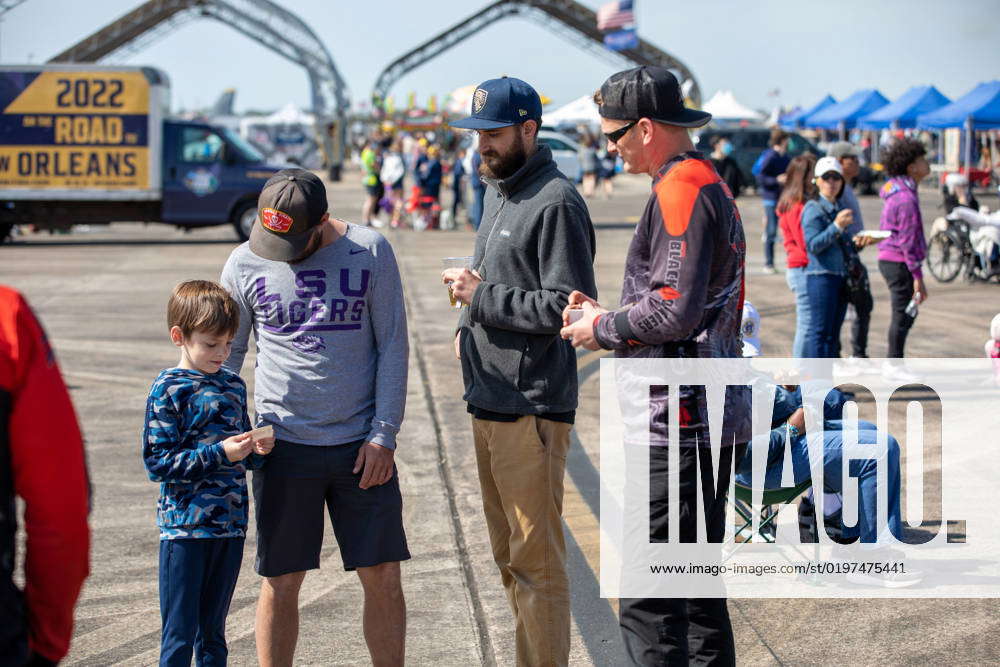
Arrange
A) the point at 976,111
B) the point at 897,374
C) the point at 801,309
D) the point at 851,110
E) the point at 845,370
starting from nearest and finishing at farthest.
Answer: the point at 801,309
the point at 897,374
the point at 845,370
the point at 976,111
the point at 851,110

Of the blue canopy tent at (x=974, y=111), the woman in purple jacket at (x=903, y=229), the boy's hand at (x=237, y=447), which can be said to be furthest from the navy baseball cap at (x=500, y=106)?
the blue canopy tent at (x=974, y=111)

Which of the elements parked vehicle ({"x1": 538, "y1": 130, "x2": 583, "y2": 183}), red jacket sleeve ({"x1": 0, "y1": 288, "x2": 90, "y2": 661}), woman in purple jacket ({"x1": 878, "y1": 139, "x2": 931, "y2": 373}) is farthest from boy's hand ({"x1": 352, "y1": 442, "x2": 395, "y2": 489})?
parked vehicle ({"x1": 538, "y1": 130, "x2": 583, "y2": 183})

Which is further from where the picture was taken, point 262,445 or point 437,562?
point 437,562

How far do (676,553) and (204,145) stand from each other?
60.9 ft

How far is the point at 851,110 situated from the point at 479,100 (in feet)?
121

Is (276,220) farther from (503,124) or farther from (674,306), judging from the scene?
(674,306)

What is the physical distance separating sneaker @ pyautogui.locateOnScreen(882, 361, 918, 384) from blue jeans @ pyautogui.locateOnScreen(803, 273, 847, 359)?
125cm

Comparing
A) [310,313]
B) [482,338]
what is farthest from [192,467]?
[482,338]

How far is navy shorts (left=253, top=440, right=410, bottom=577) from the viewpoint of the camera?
3.58 metres

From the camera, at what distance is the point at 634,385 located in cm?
333

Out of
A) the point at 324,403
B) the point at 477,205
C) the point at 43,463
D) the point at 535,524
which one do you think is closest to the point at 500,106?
the point at 324,403

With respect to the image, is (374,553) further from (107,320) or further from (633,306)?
(107,320)

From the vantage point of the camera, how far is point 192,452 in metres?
3.33

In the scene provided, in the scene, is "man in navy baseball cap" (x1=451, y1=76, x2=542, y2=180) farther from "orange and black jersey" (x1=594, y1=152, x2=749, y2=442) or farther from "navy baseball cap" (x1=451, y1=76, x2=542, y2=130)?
"orange and black jersey" (x1=594, y1=152, x2=749, y2=442)
